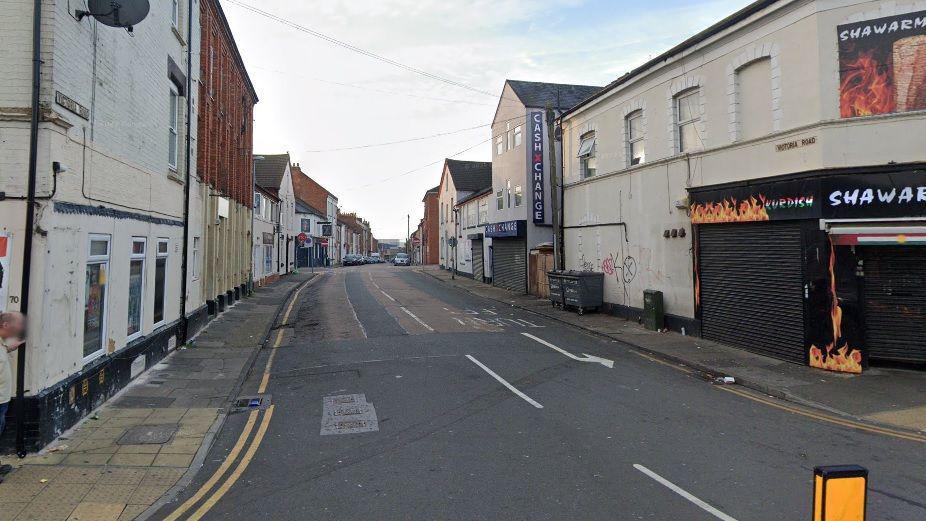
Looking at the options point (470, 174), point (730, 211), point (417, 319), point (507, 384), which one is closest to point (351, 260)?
point (470, 174)

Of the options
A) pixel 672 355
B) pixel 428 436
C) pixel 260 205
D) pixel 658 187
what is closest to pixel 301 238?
pixel 260 205

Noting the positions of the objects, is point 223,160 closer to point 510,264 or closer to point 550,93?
point 510,264

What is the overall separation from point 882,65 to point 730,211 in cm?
401

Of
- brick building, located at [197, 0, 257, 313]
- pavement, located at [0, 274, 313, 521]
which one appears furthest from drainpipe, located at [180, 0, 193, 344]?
pavement, located at [0, 274, 313, 521]

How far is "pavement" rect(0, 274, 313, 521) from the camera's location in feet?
16.7

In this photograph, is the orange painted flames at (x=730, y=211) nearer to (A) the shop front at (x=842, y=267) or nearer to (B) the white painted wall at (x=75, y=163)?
(A) the shop front at (x=842, y=267)

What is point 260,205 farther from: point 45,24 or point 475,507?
point 475,507

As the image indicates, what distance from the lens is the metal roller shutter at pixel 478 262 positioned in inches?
1429

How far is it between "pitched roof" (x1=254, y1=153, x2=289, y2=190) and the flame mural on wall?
33.4 meters

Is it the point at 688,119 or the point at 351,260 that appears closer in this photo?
the point at 688,119

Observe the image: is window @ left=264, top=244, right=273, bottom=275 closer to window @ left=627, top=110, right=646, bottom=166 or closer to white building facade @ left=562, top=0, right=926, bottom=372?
window @ left=627, top=110, right=646, bottom=166

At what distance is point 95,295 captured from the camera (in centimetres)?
808

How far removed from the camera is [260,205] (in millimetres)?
31141

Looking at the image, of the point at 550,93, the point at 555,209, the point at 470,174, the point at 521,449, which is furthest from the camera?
the point at 470,174
